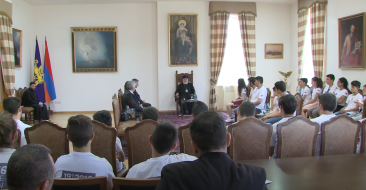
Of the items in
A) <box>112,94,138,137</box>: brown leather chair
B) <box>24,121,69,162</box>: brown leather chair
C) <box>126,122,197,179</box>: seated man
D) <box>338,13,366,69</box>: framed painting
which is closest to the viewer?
<box>126,122,197,179</box>: seated man

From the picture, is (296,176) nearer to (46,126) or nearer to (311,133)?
(311,133)

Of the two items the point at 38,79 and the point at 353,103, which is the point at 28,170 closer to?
the point at 353,103

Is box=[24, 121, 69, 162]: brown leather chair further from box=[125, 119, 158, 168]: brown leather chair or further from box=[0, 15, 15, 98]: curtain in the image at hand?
box=[0, 15, 15, 98]: curtain

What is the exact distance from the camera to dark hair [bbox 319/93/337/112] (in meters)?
3.43

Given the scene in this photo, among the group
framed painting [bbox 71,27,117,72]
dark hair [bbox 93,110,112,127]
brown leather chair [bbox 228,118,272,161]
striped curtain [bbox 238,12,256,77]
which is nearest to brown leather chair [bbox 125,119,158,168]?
dark hair [bbox 93,110,112,127]

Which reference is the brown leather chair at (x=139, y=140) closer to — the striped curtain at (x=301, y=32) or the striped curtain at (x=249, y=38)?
the striped curtain at (x=249, y=38)

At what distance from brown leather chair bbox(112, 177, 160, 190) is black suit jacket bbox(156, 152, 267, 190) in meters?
0.33

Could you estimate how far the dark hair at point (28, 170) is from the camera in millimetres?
1260

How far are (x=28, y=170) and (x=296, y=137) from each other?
241 centimetres

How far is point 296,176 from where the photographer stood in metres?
1.98

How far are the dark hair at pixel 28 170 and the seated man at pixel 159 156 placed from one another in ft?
2.34

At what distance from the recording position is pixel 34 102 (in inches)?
302

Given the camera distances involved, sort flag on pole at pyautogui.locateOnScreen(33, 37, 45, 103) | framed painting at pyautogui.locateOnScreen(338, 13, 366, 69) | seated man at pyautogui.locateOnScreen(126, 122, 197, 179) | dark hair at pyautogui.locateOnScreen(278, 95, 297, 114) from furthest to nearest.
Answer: flag on pole at pyautogui.locateOnScreen(33, 37, 45, 103) < framed painting at pyautogui.locateOnScreen(338, 13, 366, 69) < dark hair at pyautogui.locateOnScreen(278, 95, 297, 114) < seated man at pyautogui.locateOnScreen(126, 122, 197, 179)

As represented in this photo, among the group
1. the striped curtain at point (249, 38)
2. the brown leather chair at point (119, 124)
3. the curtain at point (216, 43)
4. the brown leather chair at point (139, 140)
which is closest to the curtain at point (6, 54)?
the brown leather chair at point (119, 124)
